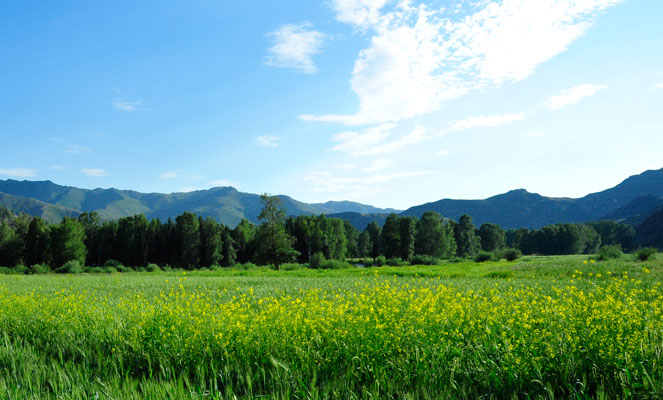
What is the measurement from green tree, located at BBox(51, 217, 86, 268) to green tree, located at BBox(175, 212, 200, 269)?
16435mm

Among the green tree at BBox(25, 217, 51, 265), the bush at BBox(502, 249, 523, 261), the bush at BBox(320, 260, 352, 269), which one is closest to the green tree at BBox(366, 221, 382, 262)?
the bush at BBox(502, 249, 523, 261)

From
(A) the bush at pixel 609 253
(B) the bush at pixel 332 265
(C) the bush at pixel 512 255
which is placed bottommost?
(B) the bush at pixel 332 265

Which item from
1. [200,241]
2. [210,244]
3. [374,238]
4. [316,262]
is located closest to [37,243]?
[200,241]

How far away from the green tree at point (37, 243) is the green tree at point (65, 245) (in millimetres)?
1792

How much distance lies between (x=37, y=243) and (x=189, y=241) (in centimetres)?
2605

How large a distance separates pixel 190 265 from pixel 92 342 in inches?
2646

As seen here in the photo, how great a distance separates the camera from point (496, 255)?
164 ft

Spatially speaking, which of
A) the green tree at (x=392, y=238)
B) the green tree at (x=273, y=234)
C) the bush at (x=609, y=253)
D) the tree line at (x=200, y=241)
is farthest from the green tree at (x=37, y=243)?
the bush at (x=609, y=253)

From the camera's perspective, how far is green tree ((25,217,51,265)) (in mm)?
62188

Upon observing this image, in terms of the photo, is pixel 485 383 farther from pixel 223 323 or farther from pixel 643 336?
pixel 223 323

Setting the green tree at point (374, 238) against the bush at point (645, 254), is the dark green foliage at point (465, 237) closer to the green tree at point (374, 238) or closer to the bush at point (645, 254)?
the green tree at point (374, 238)

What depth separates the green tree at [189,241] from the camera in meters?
68.4

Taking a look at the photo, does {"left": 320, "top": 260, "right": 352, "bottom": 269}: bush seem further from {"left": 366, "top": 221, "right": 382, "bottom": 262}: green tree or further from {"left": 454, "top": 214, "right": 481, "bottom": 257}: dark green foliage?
{"left": 454, "top": 214, "right": 481, "bottom": 257}: dark green foliage

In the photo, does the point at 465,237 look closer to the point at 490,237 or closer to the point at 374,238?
the point at 490,237
